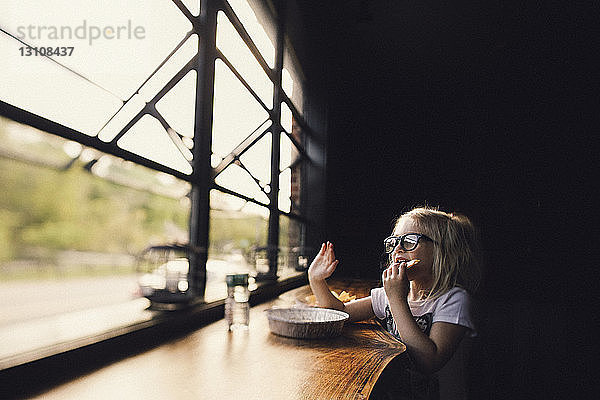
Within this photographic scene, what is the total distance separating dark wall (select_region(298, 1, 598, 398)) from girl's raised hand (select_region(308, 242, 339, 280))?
10.8ft

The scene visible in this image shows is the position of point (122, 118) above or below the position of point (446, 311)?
above

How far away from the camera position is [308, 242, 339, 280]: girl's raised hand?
6.32ft

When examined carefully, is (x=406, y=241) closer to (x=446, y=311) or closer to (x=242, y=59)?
(x=446, y=311)

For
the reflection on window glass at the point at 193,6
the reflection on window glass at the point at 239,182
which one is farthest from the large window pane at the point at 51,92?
the reflection on window glass at the point at 239,182

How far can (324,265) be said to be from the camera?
195cm

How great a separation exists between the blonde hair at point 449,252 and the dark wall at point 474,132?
3057mm

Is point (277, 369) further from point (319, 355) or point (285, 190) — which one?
point (285, 190)

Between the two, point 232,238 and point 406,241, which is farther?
point 232,238

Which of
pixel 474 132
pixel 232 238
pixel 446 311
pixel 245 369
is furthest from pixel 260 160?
pixel 474 132

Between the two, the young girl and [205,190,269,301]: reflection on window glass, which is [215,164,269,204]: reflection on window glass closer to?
[205,190,269,301]: reflection on window glass

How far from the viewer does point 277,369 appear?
46.5 inches

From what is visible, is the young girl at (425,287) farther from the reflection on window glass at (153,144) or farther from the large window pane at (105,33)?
the large window pane at (105,33)

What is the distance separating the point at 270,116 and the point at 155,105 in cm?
141

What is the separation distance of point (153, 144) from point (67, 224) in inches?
21.8
